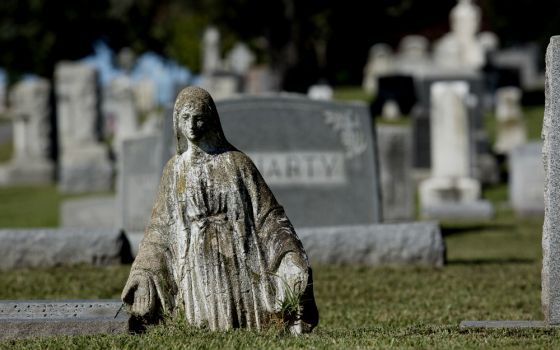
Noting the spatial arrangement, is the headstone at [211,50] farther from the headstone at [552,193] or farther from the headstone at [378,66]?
the headstone at [552,193]

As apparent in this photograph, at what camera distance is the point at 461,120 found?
797 inches

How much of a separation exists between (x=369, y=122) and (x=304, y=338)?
718 centimetres

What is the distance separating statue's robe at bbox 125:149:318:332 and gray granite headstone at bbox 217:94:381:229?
21.1 feet

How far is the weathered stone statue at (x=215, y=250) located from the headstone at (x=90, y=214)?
9571 millimetres

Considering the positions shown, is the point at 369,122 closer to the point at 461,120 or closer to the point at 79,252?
the point at 79,252

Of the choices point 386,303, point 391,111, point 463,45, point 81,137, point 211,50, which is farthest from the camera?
point 211,50

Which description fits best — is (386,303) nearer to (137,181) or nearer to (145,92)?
(137,181)

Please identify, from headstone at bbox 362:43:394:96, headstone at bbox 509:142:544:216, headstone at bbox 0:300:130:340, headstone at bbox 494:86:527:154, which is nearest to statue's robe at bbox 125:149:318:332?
headstone at bbox 0:300:130:340

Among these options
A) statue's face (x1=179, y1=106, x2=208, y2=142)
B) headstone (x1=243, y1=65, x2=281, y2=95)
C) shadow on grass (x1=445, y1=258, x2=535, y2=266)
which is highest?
headstone (x1=243, y1=65, x2=281, y2=95)

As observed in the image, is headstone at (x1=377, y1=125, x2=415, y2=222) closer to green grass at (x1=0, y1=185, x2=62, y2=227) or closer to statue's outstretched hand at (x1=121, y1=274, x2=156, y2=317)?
green grass at (x1=0, y1=185, x2=62, y2=227)

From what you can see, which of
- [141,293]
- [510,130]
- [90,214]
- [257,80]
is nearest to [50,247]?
[141,293]

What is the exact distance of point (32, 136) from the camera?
30609 mm

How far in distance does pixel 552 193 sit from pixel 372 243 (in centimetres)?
422

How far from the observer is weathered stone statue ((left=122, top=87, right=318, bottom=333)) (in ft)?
22.0
